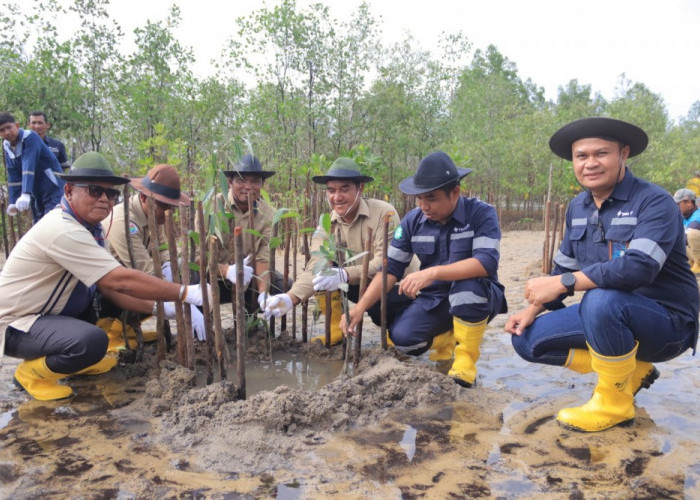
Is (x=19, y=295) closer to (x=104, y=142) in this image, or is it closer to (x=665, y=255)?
(x=665, y=255)

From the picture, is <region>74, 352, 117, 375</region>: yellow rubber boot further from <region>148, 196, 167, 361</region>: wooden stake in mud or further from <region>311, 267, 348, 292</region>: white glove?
<region>311, 267, 348, 292</region>: white glove

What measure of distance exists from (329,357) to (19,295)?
1.85m

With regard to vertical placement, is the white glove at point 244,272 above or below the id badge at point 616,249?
below

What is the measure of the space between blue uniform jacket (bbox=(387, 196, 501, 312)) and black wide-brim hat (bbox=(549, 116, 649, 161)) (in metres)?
0.73

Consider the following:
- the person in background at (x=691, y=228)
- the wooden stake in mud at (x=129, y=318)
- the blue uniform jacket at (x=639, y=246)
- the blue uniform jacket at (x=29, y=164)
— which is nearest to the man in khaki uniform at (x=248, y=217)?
the wooden stake in mud at (x=129, y=318)

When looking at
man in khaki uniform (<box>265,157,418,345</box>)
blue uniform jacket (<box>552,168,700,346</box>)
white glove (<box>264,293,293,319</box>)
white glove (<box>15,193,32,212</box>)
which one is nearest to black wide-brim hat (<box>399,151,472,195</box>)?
man in khaki uniform (<box>265,157,418,345</box>)

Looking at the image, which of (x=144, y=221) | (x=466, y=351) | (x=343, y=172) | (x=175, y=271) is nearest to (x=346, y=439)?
(x=466, y=351)

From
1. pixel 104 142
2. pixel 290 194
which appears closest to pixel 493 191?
pixel 290 194

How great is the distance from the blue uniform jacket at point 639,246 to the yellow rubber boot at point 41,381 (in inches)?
108

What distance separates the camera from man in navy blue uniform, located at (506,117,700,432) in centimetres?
216

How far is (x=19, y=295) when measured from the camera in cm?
264

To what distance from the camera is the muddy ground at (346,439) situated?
5.98 feet

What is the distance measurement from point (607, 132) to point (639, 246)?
537 millimetres

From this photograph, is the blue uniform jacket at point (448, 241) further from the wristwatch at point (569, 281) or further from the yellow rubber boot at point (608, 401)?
the yellow rubber boot at point (608, 401)
